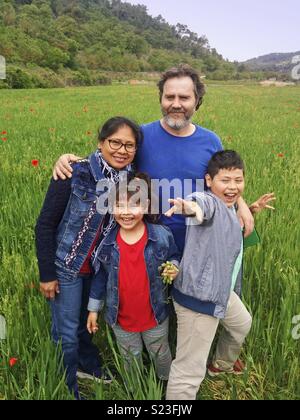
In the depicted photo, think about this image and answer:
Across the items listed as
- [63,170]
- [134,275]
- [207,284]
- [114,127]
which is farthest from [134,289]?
[114,127]

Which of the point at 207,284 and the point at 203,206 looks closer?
the point at 203,206

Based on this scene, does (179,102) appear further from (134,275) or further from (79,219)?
(134,275)

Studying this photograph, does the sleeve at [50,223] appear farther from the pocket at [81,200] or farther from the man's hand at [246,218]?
the man's hand at [246,218]

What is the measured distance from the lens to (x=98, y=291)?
1902 mm

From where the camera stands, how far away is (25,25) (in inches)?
2253

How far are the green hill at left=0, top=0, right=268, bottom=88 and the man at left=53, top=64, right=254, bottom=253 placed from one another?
26.2 m

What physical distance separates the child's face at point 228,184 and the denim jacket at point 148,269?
12.0 inches

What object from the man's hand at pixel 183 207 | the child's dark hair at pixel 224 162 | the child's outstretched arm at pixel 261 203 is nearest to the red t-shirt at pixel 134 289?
the man's hand at pixel 183 207

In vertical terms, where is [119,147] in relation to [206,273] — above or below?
above

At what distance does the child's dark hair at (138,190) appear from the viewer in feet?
5.77

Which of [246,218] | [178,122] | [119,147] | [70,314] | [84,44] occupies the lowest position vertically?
[70,314]

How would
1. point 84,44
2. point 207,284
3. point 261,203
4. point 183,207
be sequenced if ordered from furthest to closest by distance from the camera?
point 84,44
point 261,203
point 207,284
point 183,207

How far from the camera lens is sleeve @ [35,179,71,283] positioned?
1.79 metres

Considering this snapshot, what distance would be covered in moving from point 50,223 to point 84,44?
257ft
